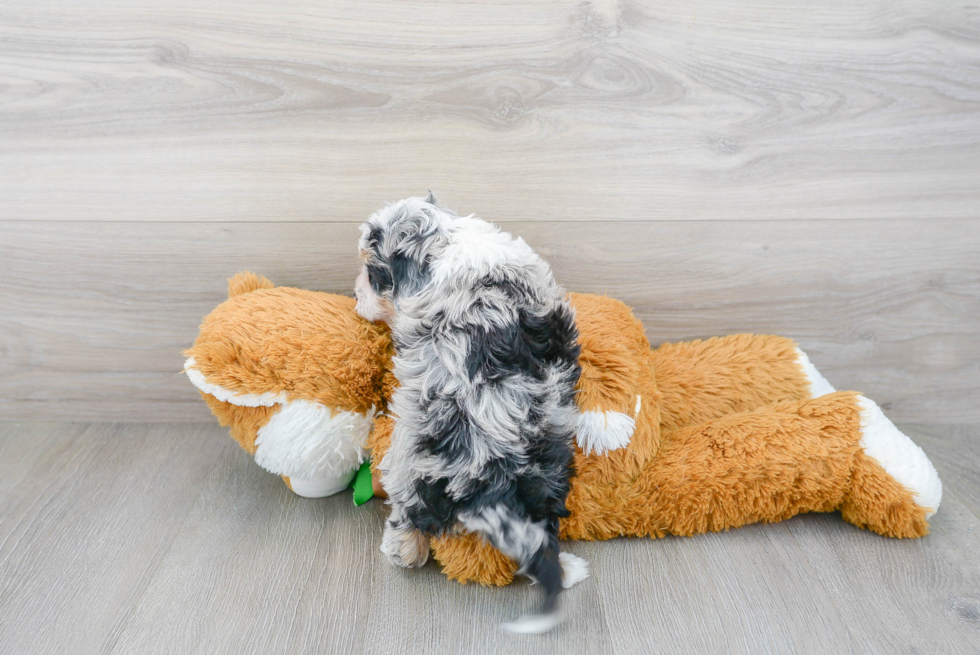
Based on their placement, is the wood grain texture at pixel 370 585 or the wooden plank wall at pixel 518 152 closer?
the wood grain texture at pixel 370 585

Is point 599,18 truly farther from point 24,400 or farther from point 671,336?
point 24,400

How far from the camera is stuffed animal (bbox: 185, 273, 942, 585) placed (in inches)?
35.1

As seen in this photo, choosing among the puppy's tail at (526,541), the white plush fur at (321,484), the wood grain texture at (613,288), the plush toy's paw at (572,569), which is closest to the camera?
A: the puppy's tail at (526,541)

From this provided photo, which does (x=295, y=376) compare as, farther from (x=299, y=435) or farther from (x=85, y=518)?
(x=85, y=518)

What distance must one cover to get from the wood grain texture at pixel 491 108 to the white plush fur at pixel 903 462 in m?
0.39

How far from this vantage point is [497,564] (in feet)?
2.70

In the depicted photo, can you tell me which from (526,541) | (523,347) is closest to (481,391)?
(523,347)

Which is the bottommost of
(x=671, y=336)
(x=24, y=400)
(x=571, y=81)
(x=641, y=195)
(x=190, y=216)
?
(x=24, y=400)

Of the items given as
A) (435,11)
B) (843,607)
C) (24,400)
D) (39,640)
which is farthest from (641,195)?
(24,400)

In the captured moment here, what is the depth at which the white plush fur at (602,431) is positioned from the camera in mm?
852

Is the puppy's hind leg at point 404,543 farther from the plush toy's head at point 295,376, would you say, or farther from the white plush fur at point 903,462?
the white plush fur at point 903,462

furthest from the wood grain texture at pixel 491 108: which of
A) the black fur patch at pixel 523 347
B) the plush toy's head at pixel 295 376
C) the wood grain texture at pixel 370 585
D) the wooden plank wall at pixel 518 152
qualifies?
the wood grain texture at pixel 370 585

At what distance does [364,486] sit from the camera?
38.9 inches

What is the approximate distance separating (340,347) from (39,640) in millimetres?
500
